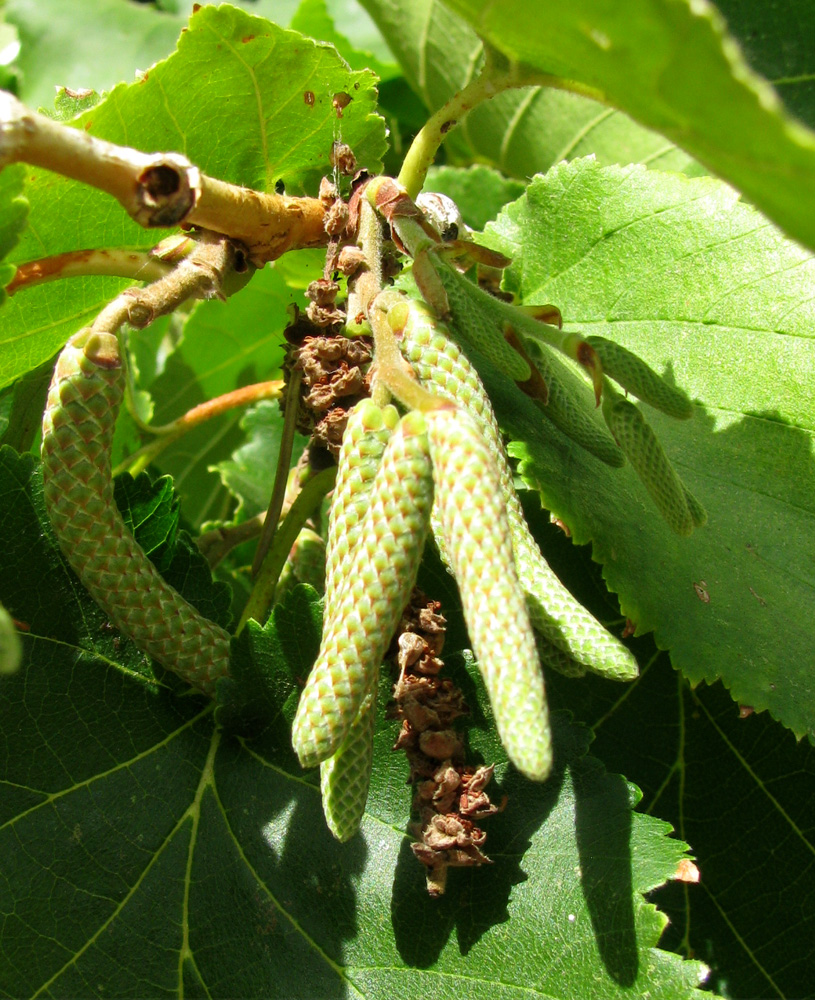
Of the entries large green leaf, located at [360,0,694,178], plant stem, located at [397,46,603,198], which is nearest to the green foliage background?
plant stem, located at [397,46,603,198]

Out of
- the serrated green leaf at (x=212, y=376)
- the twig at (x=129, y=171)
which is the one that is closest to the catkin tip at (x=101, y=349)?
the twig at (x=129, y=171)

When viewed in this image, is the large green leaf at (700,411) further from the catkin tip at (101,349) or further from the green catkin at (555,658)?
the catkin tip at (101,349)

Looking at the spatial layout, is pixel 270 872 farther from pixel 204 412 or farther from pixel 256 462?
pixel 256 462

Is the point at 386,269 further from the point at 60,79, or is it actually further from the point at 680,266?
the point at 60,79

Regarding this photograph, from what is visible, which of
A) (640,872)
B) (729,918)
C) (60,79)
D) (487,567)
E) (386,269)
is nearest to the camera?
(487,567)

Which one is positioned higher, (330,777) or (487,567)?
(487,567)

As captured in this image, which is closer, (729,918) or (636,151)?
(729,918)

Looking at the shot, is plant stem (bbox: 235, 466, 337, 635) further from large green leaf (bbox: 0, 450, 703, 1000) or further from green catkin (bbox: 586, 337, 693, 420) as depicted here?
green catkin (bbox: 586, 337, 693, 420)

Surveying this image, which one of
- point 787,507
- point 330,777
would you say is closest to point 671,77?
point 330,777
